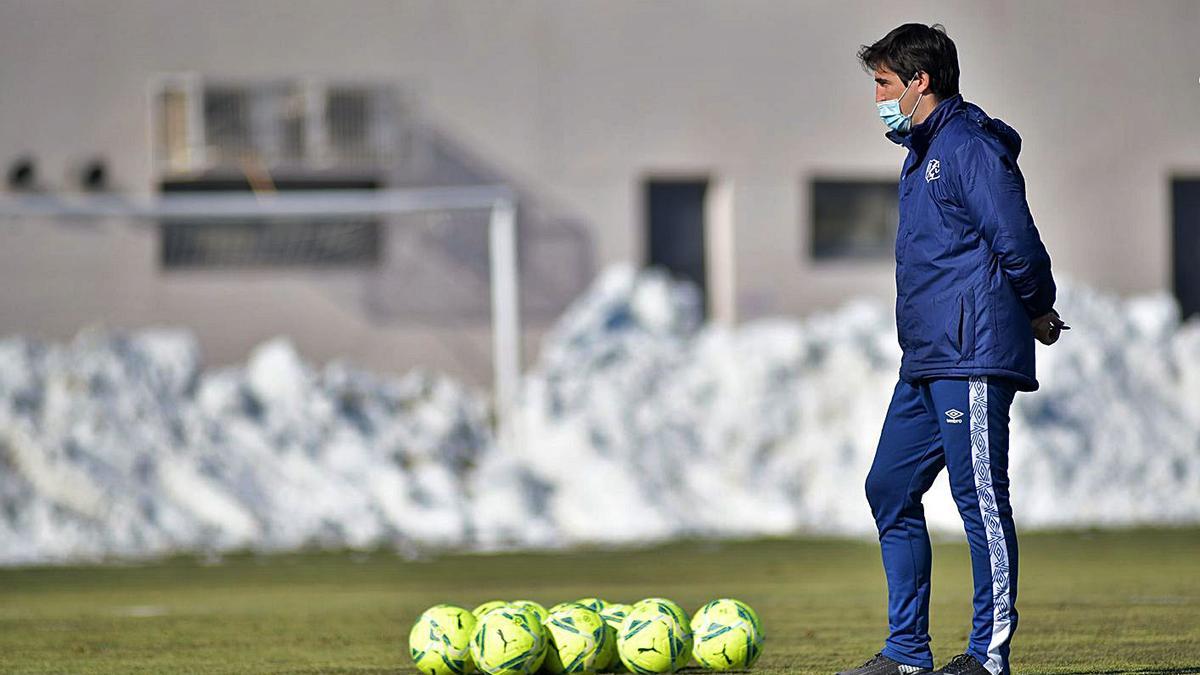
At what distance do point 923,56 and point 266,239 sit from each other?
575 inches

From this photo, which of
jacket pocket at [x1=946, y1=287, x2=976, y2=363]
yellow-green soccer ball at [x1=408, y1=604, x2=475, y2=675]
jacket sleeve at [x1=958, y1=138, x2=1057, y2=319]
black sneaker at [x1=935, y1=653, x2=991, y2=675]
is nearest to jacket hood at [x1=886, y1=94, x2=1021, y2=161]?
jacket sleeve at [x1=958, y1=138, x2=1057, y2=319]

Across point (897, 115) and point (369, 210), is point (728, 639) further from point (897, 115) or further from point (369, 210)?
point (369, 210)

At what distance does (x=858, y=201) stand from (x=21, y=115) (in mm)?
9433

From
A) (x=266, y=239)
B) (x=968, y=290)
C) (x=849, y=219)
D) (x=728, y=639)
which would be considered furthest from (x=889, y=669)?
(x=849, y=219)

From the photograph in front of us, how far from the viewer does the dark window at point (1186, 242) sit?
949 inches

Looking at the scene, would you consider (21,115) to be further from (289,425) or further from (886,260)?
(886,260)

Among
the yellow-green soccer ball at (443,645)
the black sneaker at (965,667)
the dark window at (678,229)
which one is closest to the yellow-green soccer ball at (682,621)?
the yellow-green soccer ball at (443,645)

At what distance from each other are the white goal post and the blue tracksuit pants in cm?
1263

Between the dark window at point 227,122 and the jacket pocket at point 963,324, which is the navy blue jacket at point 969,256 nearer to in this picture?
the jacket pocket at point 963,324

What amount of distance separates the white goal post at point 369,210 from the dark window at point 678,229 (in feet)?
7.34

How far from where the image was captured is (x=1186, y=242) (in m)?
24.2

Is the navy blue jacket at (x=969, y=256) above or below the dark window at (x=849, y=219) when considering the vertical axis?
below

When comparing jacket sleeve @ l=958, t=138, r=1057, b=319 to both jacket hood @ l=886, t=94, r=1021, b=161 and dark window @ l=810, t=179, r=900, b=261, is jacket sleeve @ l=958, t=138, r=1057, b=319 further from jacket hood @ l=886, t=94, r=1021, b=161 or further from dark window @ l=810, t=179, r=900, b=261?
dark window @ l=810, t=179, r=900, b=261

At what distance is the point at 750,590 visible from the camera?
11875 mm
